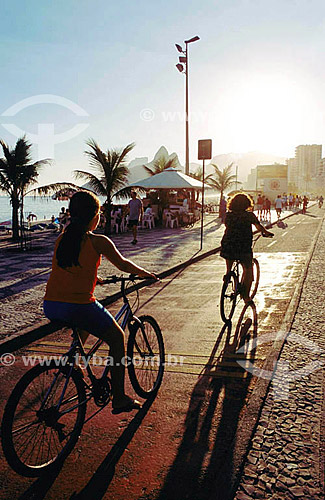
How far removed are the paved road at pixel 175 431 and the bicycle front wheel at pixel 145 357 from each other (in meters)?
0.14

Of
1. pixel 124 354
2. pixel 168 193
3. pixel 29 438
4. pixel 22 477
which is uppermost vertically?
pixel 168 193

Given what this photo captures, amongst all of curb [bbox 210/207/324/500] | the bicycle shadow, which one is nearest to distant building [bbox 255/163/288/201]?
curb [bbox 210/207/324/500]

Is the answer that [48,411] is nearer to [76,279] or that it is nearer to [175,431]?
[76,279]

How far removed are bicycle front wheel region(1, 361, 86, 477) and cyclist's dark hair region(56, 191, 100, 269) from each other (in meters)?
0.67

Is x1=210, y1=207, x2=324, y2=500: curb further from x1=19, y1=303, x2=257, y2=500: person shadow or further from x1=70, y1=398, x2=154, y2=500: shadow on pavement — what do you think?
x1=70, y1=398, x2=154, y2=500: shadow on pavement

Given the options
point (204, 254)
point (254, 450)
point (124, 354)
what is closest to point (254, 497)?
point (254, 450)

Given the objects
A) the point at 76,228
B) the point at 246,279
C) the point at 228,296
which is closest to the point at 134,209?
the point at 246,279

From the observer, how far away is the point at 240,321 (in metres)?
5.86

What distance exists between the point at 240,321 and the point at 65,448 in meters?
3.43

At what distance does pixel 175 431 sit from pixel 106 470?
0.63 m

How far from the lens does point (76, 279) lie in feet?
9.38

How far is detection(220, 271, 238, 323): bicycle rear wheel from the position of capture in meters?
5.59

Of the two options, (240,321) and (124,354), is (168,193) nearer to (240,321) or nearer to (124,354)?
(240,321)

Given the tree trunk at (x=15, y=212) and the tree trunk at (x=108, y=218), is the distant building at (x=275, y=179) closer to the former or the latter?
the tree trunk at (x=108, y=218)
